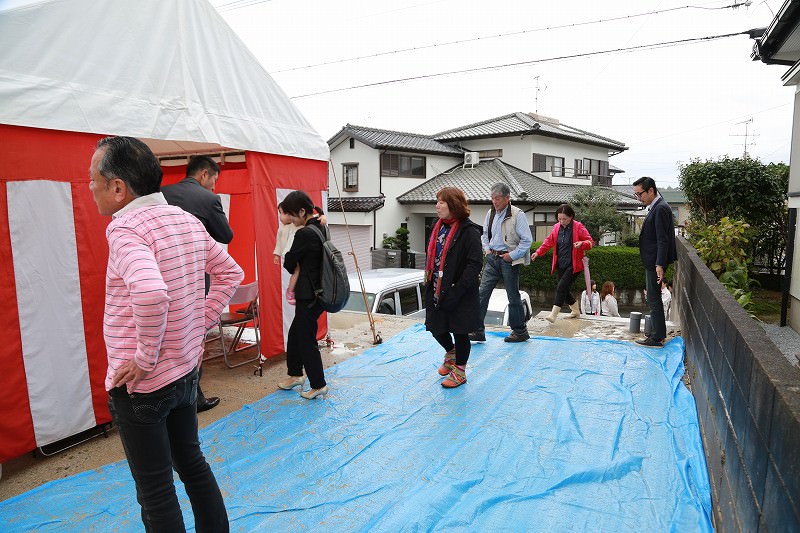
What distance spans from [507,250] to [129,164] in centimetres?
413

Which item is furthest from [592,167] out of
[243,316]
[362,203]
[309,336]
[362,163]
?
[309,336]

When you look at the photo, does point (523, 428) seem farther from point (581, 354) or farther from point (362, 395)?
point (581, 354)

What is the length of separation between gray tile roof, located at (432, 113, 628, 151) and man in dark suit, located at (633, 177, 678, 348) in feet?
61.5

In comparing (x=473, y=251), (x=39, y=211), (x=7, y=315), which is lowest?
(x=7, y=315)

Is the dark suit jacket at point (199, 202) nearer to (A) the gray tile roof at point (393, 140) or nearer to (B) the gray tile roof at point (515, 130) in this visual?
(A) the gray tile roof at point (393, 140)

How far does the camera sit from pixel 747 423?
2043 millimetres

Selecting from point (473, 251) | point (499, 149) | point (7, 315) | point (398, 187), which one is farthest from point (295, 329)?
point (499, 149)

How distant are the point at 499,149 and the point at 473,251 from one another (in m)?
21.4

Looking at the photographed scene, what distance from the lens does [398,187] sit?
73.0 feet

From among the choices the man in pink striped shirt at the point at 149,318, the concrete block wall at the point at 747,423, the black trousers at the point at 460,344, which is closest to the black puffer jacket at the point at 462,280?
the black trousers at the point at 460,344

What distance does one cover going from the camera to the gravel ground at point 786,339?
7.50 metres

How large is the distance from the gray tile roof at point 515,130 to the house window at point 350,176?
17.4 ft

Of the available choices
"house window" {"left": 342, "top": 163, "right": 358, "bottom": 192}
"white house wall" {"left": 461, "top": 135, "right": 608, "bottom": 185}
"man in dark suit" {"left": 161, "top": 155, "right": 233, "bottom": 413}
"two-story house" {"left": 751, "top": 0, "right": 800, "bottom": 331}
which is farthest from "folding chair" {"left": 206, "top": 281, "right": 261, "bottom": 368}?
"white house wall" {"left": 461, "top": 135, "right": 608, "bottom": 185}

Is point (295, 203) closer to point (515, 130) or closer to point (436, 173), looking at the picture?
point (436, 173)
